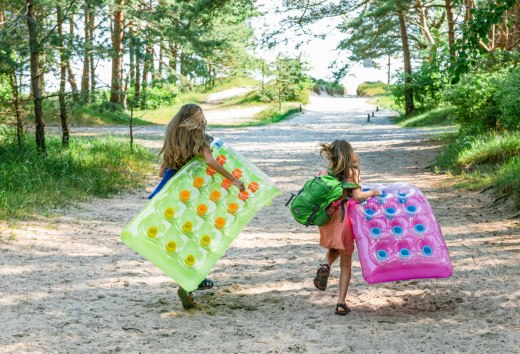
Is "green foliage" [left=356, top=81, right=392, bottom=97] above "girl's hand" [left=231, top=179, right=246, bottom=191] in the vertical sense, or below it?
above

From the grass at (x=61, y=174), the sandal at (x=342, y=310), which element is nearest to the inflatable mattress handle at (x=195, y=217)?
the sandal at (x=342, y=310)

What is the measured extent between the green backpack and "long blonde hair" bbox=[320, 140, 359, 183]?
0.23 feet

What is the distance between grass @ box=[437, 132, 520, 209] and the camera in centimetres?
1022

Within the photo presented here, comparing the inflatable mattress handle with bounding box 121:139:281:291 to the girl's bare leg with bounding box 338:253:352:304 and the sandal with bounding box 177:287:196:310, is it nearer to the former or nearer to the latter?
the sandal with bounding box 177:287:196:310

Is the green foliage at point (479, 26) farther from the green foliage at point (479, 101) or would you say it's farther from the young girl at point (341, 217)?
the green foliage at point (479, 101)

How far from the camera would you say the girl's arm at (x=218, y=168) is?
5.30m

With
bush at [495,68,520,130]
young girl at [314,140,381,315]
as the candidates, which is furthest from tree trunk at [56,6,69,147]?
young girl at [314,140,381,315]

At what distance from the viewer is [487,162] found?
1255cm

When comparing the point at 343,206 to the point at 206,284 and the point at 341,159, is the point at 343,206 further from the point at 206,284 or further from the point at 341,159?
the point at 206,284

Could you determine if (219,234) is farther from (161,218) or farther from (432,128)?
(432,128)

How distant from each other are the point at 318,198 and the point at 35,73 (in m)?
8.73

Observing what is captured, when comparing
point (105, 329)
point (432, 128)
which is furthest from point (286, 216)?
point (432, 128)

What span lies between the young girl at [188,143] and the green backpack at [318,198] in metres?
0.55


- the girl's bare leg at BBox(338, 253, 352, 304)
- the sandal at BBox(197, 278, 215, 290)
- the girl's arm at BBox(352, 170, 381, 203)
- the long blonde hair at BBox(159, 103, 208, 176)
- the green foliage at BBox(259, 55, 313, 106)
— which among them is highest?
the green foliage at BBox(259, 55, 313, 106)
